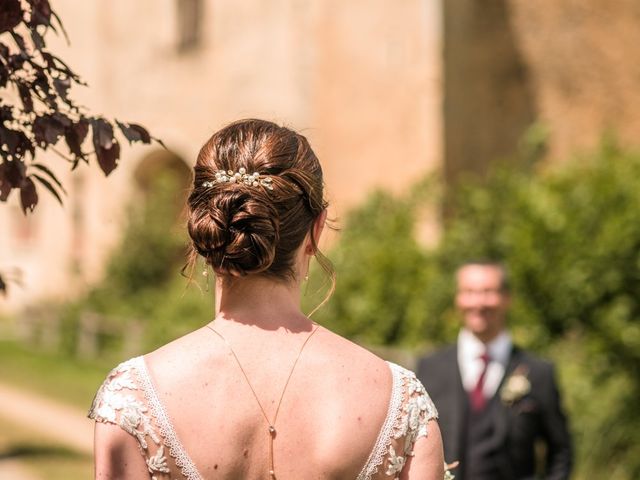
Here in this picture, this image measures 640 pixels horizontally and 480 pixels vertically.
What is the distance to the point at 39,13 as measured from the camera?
8.58 feet

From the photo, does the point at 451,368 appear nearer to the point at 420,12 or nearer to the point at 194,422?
the point at 194,422

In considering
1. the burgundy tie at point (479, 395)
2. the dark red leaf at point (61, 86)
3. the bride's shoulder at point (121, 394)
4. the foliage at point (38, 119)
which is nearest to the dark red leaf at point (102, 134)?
the foliage at point (38, 119)

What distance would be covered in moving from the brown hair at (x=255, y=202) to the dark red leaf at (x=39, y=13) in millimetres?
586

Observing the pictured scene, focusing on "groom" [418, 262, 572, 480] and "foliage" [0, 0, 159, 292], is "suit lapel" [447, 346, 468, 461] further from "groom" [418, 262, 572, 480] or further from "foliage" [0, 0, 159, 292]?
"foliage" [0, 0, 159, 292]

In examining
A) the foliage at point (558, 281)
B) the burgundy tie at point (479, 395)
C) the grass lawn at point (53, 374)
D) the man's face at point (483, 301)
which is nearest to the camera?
the burgundy tie at point (479, 395)

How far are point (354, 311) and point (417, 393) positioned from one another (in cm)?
982

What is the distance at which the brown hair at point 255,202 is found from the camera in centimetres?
226

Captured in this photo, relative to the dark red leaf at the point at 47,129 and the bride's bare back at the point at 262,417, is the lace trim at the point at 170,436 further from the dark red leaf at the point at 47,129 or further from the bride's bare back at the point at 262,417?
the dark red leaf at the point at 47,129

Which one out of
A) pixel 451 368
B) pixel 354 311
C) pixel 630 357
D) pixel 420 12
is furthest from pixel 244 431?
pixel 420 12

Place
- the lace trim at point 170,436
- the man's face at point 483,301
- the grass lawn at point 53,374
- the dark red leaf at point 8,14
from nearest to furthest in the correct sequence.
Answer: the lace trim at point 170,436
the dark red leaf at point 8,14
the man's face at point 483,301
the grass lawn at point 53,374

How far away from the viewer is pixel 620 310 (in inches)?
404

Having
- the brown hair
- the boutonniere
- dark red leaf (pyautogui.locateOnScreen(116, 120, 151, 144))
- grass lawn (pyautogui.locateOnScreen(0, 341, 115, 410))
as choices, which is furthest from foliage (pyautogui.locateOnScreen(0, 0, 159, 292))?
grass lawn (pyautogui.locateOnScreen(0, 341, 115, 410))

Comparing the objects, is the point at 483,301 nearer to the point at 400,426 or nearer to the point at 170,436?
the point at 400,426

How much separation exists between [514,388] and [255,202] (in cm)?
268
